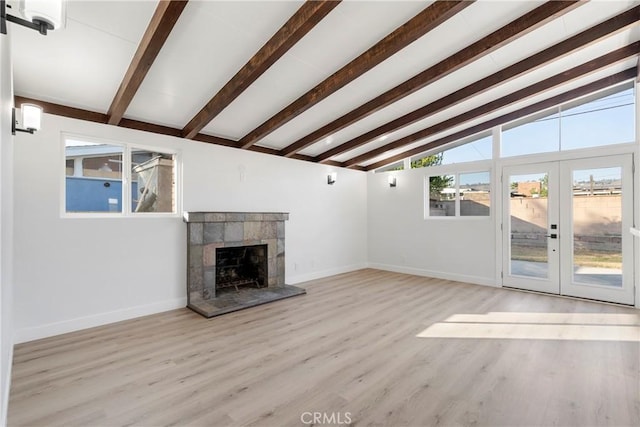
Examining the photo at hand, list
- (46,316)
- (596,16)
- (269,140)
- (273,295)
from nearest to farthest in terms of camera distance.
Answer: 1. (596,16)
2. (46,316)
3. (273,295)
4. (269,140)

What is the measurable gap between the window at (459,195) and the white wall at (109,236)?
115 inches

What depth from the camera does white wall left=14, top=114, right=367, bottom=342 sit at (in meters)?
3.25

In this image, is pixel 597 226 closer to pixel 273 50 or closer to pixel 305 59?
pixel 305 59

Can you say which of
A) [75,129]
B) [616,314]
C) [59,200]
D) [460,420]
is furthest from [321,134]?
[616,314]

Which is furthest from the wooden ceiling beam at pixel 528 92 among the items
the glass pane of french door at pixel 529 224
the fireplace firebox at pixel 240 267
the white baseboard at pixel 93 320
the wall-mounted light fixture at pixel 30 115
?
the wall-mounted light fixture at pixel 30 115

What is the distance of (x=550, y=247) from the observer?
4.95m

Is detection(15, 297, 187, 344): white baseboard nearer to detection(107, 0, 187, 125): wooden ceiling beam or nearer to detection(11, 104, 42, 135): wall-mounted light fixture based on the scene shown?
detection(11, 104, 42, 135): wall-mounted light fixture

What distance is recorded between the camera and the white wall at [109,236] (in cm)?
325

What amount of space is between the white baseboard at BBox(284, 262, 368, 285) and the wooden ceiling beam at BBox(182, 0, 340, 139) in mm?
3283

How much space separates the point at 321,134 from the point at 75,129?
10.5ft

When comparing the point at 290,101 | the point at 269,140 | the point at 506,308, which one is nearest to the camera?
the point at 290,101

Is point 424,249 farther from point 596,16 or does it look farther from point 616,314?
point 596,16

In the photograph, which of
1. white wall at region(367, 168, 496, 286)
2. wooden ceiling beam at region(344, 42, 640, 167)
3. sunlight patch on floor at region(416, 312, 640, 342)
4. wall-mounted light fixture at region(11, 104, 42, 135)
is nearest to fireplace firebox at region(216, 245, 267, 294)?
wall-mounted light fixture at region(11, 104, 42, 135)

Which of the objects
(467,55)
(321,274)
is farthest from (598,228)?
(321,274)
